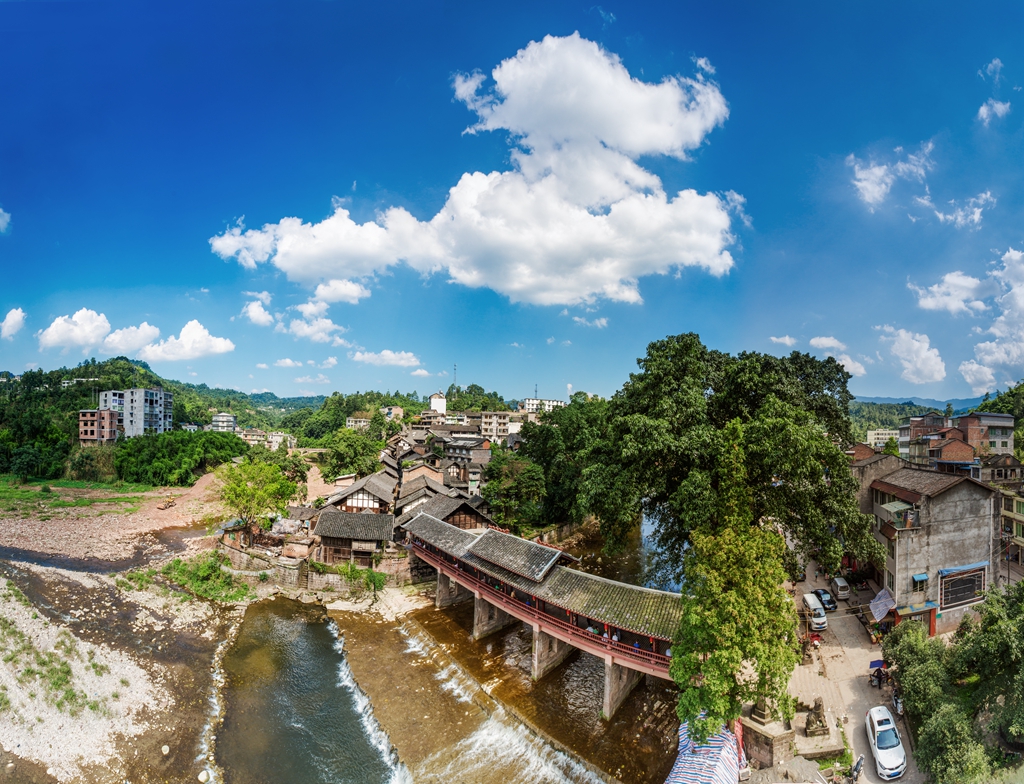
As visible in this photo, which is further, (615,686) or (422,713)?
(422,713)

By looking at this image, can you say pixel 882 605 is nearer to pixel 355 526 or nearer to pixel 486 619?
pixel 486 619

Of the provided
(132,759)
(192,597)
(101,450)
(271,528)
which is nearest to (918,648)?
(132,759)

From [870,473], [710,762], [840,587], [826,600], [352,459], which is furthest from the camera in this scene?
[352,459]

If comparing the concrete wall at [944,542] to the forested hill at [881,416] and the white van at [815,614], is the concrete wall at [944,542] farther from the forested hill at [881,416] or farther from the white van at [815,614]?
the forested hill at [881,416]

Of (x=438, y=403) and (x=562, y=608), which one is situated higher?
(x=438, y=403)

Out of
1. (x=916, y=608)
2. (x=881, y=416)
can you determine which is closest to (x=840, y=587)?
(x=916, y=608)

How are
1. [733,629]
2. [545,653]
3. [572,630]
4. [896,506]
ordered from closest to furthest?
[733,629] < [572,630] < [545,653] < [896,506]

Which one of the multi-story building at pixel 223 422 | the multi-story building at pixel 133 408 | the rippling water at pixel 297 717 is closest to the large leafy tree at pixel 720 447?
the rippling water at pixel 297 717
